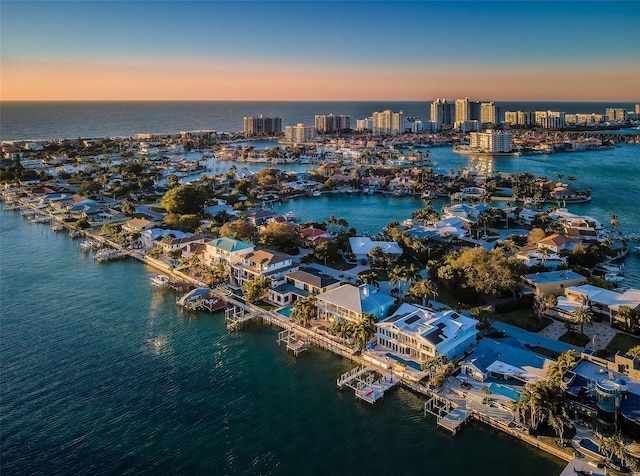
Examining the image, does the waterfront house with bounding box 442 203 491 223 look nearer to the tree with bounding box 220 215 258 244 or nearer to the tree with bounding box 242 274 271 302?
the tree with bounding box 220 215 258 244

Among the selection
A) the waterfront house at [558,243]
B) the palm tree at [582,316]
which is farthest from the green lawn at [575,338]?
the waterfront house at [558,243]

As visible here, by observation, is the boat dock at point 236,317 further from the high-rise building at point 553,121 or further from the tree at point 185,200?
the high-rise building at point 553,121

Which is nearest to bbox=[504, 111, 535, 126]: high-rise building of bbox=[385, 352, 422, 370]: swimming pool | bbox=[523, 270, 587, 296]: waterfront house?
bbox=[523, 270, 587, 296]: waterfront house

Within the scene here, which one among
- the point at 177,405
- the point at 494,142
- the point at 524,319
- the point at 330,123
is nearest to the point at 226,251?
the point at 177,405

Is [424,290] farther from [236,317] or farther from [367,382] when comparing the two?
[236,317]

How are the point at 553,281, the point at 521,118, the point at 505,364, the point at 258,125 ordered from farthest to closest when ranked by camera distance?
the point at 521,118
the point at 258,125
the point at 553,281
the point at 505,364

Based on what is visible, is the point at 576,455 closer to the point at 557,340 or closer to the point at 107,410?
the point at 557,340
